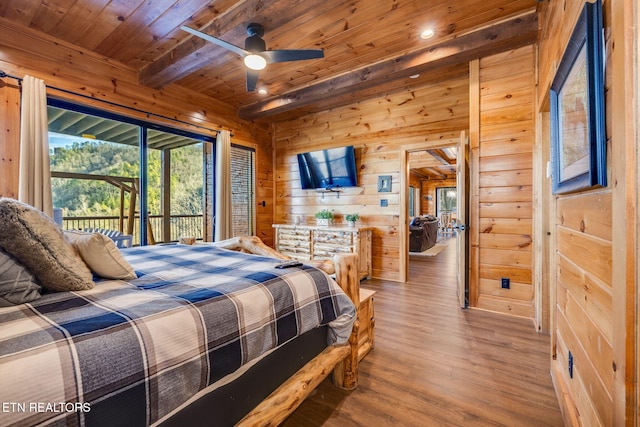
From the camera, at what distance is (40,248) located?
100 centimetres

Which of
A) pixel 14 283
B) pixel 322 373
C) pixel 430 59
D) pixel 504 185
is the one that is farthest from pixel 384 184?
pixel 14 283

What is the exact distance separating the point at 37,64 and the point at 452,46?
4325 millimetres

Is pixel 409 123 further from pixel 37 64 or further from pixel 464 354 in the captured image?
pixel 37 64

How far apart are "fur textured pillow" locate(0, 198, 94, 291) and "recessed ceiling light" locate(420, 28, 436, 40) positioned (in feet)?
11.1

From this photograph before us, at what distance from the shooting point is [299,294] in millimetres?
1356

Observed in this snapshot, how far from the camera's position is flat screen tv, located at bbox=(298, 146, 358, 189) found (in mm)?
4508

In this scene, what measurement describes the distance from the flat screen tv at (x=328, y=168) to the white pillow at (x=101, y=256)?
3637mm

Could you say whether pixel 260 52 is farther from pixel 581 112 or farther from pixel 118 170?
pixel 118 170

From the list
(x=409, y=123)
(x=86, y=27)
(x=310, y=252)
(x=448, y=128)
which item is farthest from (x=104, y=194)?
(x=448, y=128)

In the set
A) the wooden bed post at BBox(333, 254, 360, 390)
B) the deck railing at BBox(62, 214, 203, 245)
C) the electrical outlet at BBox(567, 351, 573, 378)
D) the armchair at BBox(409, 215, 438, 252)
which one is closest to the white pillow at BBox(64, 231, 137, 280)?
the wooden bed post at BBox(333, 254, 360, 390)

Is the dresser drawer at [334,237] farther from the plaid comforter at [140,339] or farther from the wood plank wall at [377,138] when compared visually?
the plaid comforter at [140,339]

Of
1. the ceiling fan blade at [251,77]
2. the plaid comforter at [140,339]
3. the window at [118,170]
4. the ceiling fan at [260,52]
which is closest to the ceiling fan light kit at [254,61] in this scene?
the ceiling fan at [260,52]

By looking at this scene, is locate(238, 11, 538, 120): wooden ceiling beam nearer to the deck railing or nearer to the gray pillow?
the deck railing

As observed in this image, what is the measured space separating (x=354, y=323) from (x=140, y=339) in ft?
4.26
